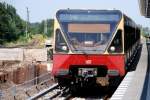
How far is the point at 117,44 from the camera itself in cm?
1803

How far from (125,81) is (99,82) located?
8.68 ft

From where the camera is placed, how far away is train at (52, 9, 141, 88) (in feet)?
59.1

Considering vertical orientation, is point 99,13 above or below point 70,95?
above

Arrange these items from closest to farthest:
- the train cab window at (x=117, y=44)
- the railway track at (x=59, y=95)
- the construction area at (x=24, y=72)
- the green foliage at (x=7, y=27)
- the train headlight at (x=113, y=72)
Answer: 1. the train cab window at (x=117, y=44)
2. the train headlight at (x=113, y=72)
3. the railway track at (x=59, y=95)
4. the construction area at (x=24, y=72)
5. the green foliage at (x=7, y=27)

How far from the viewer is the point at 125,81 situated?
1683 centimetres

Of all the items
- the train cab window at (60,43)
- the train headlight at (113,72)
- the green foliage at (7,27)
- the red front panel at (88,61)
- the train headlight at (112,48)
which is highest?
the green foliage at (7,27)

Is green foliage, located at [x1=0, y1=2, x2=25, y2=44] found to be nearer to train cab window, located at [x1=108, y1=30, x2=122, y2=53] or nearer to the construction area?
the construction area

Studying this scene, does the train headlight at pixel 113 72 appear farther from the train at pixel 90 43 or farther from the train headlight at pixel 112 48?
the train headlight at pixel 112 48

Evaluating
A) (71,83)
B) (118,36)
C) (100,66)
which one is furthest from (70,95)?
(118,36)

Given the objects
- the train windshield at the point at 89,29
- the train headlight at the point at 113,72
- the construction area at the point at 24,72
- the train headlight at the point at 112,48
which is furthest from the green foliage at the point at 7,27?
the train headlight at the point at 112,48

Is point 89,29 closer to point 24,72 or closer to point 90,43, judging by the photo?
point 90,43

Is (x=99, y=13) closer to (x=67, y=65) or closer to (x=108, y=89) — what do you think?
(x=67, y=65)

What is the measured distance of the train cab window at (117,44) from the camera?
17969 mm

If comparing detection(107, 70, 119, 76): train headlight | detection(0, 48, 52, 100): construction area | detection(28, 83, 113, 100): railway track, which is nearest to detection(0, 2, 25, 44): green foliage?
detection(0, 48, 52, 100): construction area
